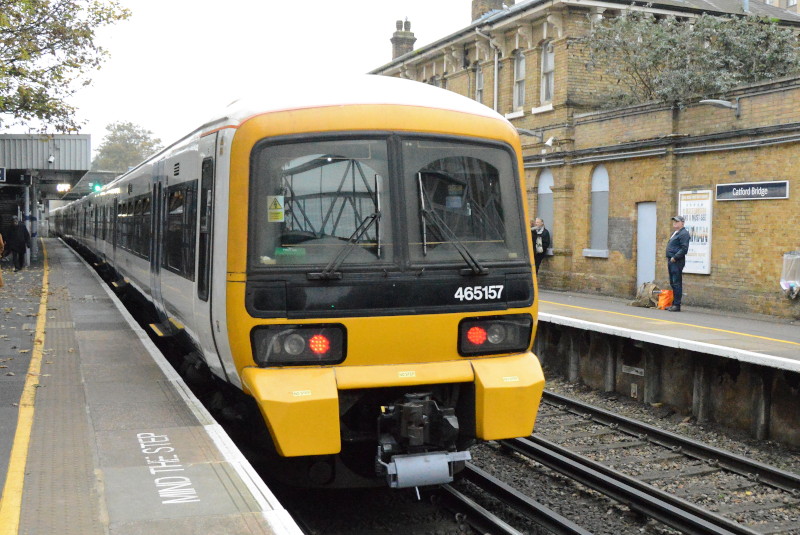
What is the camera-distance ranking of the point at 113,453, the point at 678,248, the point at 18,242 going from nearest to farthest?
the point at 113,453 → the point at 678,248 → the point at 18,242

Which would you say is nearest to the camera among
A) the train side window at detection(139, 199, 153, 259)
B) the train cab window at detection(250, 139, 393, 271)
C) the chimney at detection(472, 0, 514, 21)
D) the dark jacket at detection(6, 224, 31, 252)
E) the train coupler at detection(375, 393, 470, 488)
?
the train coupler at detection(375, 393, 470, 488)

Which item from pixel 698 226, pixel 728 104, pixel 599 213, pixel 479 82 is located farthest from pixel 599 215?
pixel 479 82

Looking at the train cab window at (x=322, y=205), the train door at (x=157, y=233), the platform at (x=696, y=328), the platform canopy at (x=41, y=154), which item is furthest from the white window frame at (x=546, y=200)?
the train cab window at (x=322, y=205)

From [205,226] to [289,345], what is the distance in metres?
1.49

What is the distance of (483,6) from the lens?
104 feet

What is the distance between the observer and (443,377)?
607cm

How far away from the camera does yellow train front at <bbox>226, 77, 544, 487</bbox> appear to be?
586 centimetres

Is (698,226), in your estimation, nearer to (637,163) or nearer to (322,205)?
(637,163)

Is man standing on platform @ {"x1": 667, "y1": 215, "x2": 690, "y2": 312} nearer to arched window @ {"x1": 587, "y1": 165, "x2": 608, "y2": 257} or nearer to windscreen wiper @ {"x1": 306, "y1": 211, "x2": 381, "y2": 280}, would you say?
arched window @ {"x1": 587, "y1": 165, "x2": 608, "y2": 257}

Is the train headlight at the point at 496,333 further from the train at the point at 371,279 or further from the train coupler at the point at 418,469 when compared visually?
the train coupler at the point at 418,469

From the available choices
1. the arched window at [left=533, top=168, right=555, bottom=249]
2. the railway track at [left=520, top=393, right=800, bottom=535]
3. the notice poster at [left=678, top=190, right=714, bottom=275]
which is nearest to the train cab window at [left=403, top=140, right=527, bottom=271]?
the railway track at [left=520, top=393, right=800, bottom=535]

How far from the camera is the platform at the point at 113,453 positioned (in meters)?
4.80

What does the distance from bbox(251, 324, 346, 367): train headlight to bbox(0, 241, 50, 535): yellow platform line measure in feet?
5.30

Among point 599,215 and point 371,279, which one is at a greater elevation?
point 599,215
